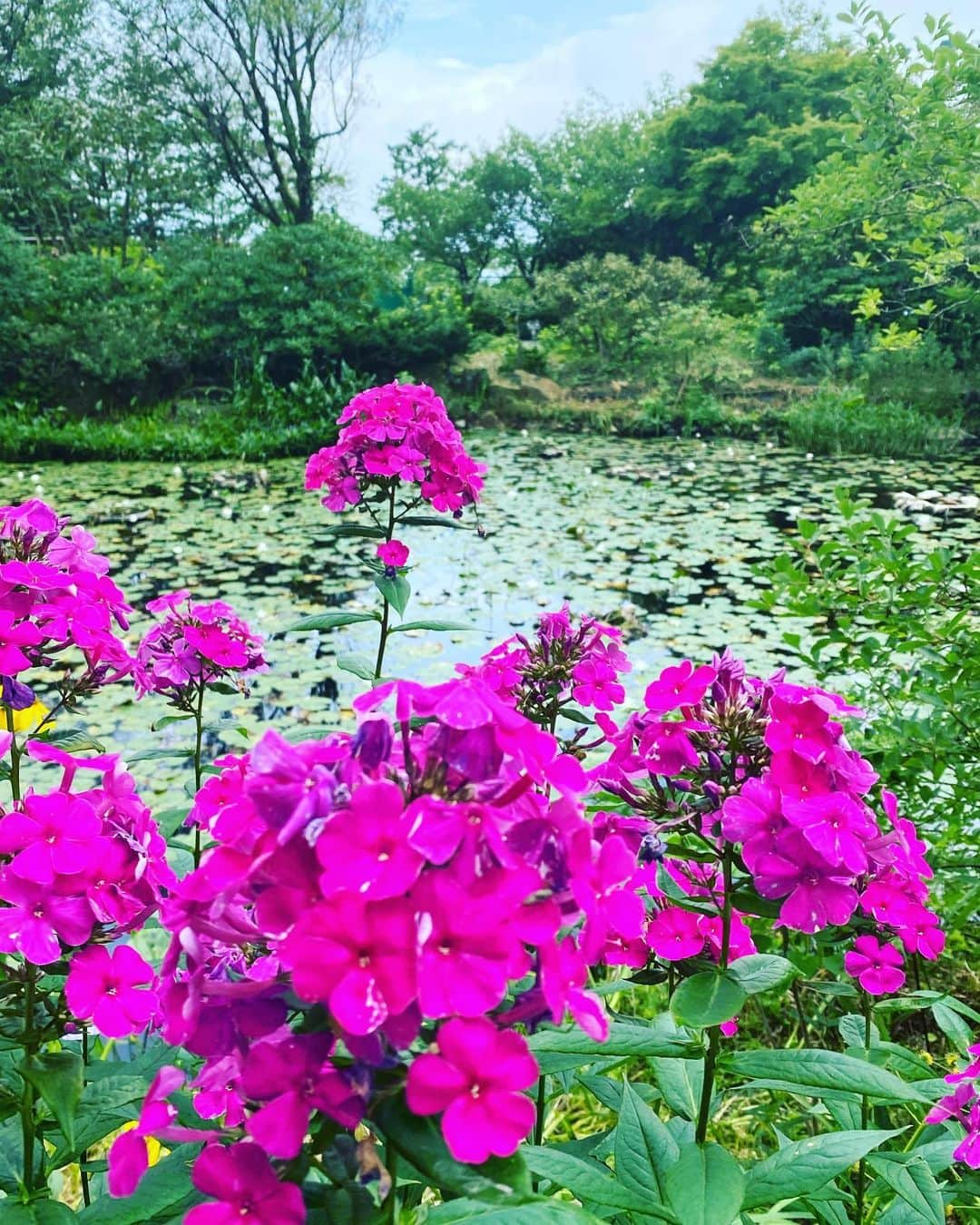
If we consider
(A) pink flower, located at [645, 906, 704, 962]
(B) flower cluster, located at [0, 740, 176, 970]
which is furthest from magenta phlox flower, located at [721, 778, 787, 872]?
(B) flower cluster, located at [0, 740, 176, 970]

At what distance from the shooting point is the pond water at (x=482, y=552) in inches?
147

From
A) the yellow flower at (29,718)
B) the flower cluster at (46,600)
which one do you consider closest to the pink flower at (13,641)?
the flower cluster at (46,600)

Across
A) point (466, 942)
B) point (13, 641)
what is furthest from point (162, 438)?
point (466, 942)

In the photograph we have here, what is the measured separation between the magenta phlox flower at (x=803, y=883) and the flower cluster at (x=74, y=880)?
511 mm

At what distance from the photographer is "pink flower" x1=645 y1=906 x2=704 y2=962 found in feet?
2.91

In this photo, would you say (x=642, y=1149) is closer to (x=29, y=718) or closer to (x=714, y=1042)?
(x=714, y=1042)

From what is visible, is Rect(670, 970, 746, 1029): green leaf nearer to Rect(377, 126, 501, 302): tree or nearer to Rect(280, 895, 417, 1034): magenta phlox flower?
Rect(280, 895, 417, 1034): magenta phlox flower

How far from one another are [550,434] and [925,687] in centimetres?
912

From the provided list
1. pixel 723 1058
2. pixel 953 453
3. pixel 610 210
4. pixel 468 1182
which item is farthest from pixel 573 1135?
pixel 610 210

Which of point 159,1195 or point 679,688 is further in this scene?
point 679,688

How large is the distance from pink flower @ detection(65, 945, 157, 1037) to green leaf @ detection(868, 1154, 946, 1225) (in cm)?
81

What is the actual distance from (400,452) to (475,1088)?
1.46 metres

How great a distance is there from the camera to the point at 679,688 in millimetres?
870

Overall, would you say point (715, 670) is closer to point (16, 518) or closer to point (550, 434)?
point (16, 518)
